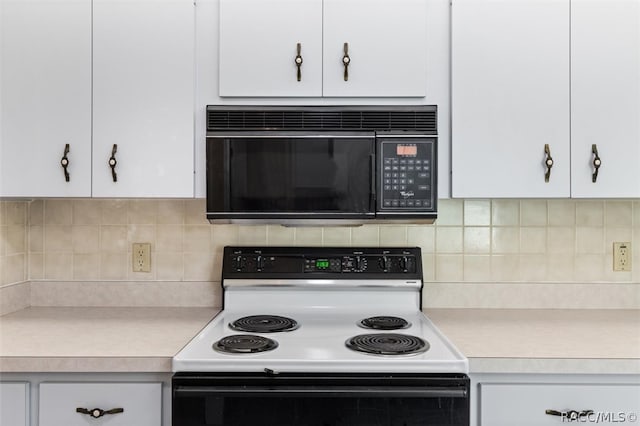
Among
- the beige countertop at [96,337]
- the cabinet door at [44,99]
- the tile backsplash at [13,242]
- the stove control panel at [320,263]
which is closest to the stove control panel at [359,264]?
the stove control panel at [320,263]

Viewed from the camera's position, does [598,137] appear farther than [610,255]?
No

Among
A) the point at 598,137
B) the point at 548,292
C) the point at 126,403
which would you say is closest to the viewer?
the point at 126,403

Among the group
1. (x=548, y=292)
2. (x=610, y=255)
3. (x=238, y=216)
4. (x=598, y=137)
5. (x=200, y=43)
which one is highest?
(x=200, y=43)

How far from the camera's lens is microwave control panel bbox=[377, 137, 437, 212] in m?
1.69

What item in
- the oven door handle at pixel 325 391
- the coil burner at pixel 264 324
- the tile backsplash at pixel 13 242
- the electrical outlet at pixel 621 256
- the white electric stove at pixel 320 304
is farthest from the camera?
the electrical outlet at pixel 621 256

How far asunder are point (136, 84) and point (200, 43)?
0.27 meters

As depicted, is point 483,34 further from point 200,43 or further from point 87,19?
point 87,19

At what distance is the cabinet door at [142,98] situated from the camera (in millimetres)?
1699

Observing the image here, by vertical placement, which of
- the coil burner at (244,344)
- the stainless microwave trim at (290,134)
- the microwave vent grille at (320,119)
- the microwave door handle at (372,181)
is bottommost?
the coil burner at (244,344)

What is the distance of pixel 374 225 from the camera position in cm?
205

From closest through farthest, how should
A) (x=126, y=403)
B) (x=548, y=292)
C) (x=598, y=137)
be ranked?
(x=126, y=403), (x=598, y=137), (x=548, y=292)

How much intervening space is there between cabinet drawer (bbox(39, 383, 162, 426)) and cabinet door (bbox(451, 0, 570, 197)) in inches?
46.6

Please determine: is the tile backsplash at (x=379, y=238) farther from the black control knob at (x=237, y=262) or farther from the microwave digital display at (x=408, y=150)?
the microwave digital display at (x=408, y=150)

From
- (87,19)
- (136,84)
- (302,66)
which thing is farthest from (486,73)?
(87,19)
